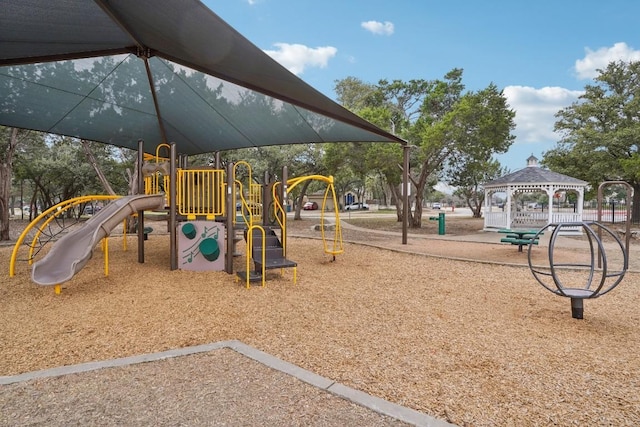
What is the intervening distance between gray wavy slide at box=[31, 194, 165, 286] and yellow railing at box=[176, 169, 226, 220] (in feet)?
2.46

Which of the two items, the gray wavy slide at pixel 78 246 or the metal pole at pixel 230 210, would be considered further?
the metal pole at pixel 230 210

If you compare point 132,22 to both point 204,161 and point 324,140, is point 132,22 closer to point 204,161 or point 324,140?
point 324,140

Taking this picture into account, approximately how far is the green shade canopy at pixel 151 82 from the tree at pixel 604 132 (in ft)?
51.6

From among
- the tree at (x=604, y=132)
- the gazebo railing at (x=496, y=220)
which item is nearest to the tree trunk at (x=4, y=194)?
the gazebo railing at (x=496, y=220)

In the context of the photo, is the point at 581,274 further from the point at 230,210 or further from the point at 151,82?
the point at 151,82

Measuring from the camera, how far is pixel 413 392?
242 centimetres

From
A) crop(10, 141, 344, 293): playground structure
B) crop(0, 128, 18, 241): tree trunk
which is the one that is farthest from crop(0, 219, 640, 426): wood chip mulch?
crop(0, 128, 18, 241): tree trunk

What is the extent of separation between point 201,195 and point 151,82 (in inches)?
128

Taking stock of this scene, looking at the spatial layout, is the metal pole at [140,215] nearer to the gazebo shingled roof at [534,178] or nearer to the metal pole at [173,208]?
the metal pole at [173,208]

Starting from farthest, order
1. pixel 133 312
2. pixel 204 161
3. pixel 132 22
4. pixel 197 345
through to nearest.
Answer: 1. pixel 204 161
2. pixel 132 22
3. pixel 133 312
4. pixel 197 345

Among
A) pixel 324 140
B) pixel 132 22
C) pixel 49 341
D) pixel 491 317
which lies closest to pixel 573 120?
pixel 324 140

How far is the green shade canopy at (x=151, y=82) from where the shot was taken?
168 inches

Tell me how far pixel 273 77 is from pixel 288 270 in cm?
327

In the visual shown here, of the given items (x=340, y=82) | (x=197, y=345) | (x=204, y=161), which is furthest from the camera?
(x=340, y=82)
